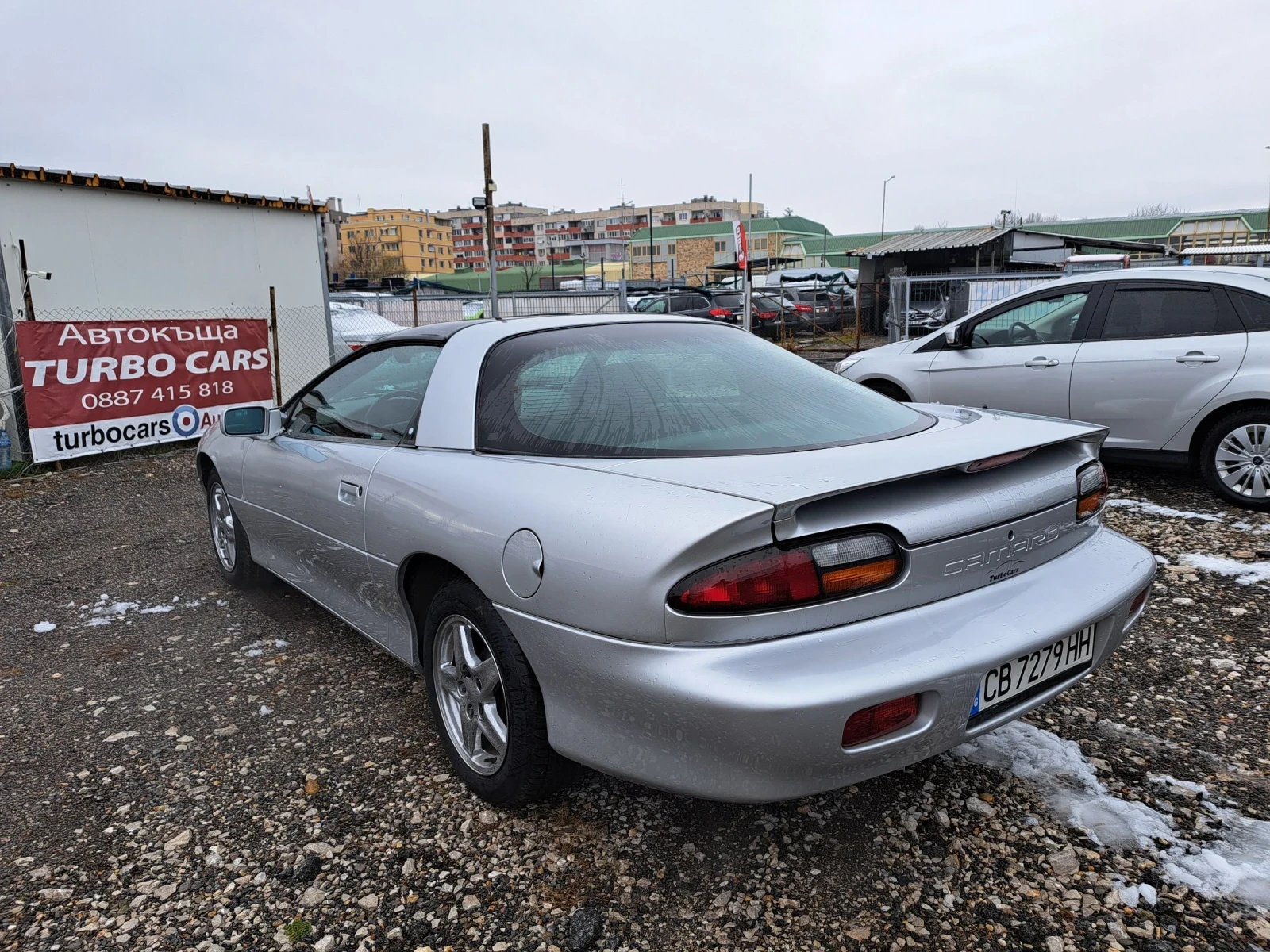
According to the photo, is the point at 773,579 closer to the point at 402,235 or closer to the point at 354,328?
the point at 354,328

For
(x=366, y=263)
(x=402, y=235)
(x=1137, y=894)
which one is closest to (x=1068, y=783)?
(x=1137, y=894)

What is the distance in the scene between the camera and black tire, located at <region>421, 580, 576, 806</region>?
2.27 metres

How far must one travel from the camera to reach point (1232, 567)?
437 centimetres

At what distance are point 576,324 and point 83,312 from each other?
8.88m

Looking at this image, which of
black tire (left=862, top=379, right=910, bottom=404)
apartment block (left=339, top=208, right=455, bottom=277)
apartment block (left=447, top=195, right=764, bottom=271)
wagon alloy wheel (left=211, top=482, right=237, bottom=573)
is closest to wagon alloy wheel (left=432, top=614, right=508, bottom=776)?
wagon alloy wheel (left=211, top=482, right=237, bottom=573)

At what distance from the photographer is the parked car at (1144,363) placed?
17.3 ft

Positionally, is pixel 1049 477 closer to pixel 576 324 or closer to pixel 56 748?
pixel 576 324

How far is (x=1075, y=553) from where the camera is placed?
96.9 inches

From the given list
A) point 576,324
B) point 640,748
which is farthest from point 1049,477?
point 576,324

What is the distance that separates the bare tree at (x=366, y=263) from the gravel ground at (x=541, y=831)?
76.5m

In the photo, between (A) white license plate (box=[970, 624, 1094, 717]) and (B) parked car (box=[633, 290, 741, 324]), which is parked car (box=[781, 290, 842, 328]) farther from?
(A) white license plate (box=[970, 624, 1094, 717])

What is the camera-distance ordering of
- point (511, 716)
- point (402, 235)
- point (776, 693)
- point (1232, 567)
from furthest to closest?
1. point (402, 235)
2. point (1232, 567)
3. point (511, 716)
4. point (776, 693)

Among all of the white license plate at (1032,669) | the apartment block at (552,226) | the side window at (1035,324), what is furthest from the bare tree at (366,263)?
the white license plate at (1032,669)

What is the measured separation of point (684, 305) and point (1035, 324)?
46.8 feet
